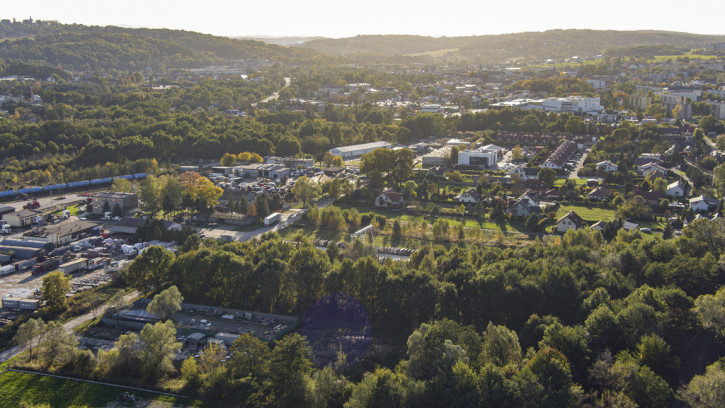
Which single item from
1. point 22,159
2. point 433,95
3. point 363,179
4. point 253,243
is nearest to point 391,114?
point 433,95

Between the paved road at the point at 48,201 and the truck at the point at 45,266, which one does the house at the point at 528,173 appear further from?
the paved road at the point at 48,201

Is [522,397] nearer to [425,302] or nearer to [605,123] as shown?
[425,302]

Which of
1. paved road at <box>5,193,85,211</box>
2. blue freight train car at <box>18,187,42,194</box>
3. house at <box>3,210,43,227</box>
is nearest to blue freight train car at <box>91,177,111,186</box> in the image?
paved road at <box>5,193,85,211</box>

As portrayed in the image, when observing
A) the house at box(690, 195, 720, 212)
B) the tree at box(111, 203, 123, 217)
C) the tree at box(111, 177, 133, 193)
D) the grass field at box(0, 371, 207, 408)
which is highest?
the tree at box(111, 177, 133, 193)

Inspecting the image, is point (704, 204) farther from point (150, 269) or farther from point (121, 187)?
point (121, 187)

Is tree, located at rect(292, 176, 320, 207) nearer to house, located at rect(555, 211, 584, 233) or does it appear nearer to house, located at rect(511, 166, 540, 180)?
house, located at rect(555, 211, 584, 233)

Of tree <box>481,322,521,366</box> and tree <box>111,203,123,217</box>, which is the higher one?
tree <box>481,322,521,366</box>

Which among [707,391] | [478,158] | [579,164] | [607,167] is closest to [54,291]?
[707,391]
